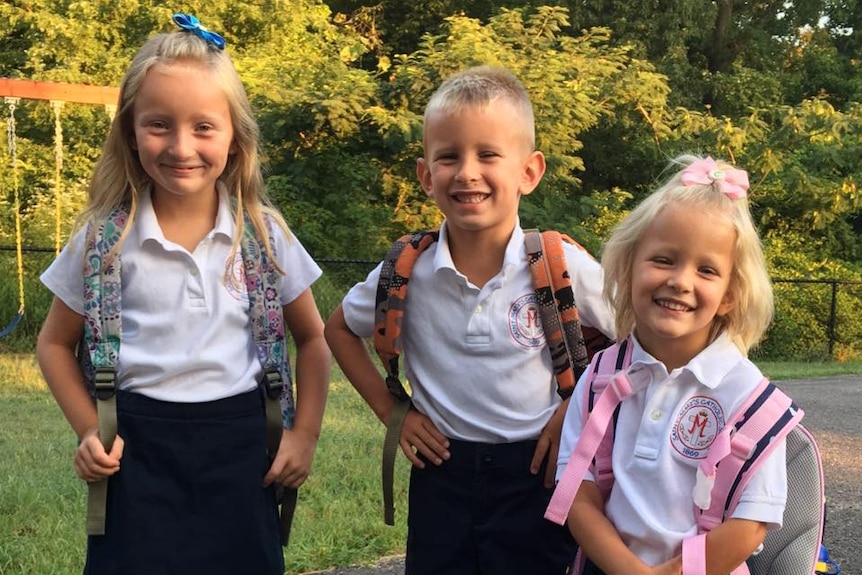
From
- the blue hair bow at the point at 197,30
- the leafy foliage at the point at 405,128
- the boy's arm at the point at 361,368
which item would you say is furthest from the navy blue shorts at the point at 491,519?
the leafy foliage at the point at 405,128

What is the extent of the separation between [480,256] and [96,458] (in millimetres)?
1031

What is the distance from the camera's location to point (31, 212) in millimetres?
12570

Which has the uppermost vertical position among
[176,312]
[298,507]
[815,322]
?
[176,312]

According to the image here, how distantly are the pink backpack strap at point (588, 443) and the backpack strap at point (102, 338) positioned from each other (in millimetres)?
1017

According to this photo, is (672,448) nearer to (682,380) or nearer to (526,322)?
(682,380)

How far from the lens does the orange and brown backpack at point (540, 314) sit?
7.10ft

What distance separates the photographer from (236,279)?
2.16 meters

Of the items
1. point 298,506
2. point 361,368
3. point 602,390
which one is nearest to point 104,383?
point 361,368

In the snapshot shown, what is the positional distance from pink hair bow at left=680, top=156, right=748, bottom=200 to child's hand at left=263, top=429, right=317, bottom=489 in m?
1.11

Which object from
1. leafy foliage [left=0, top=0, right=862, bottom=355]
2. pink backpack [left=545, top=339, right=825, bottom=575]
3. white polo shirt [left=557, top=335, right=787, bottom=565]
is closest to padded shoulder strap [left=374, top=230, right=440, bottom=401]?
pink backpack [left=545, top=339, right=825, bottom=575]

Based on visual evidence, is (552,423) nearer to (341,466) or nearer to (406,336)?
(406,336)

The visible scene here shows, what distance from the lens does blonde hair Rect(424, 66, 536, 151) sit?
2189mm

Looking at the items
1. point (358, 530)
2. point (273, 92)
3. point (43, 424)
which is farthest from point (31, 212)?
point (358, 530)

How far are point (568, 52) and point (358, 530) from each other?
12.1 meters
